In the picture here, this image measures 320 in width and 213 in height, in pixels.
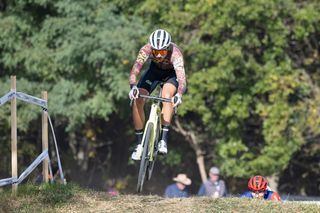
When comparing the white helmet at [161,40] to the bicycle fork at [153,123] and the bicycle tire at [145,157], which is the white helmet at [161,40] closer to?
the bicycle fork at [153,123]

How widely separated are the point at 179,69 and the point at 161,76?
0.63 metres

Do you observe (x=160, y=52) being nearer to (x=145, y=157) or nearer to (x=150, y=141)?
(x=150, y=141)

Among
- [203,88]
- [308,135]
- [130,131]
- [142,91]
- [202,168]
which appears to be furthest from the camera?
[130,131]

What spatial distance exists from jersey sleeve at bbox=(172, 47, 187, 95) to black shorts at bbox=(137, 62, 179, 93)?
1.30 feet

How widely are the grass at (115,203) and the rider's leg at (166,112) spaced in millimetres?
797

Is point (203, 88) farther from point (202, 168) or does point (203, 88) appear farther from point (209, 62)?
point (202, 168)

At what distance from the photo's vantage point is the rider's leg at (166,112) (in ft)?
40.6

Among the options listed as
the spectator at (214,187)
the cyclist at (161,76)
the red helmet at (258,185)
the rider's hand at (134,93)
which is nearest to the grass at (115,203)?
the cyclist at (161,76)

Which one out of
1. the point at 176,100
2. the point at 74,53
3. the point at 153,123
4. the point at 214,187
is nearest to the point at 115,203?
the point at 153,123

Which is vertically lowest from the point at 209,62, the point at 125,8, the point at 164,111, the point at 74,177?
the point at 74,177

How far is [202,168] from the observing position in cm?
2598

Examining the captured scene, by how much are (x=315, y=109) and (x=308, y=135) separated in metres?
1.32

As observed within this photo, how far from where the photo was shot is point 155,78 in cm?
1277

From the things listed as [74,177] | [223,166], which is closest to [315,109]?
[223,166]
